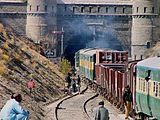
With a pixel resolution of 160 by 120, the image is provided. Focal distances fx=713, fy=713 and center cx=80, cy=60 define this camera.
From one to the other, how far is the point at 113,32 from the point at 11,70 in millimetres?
50638

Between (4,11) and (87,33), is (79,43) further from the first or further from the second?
(4,11)

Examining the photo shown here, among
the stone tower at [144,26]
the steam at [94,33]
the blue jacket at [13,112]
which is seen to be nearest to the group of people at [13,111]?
the blue jacket at [13,112]

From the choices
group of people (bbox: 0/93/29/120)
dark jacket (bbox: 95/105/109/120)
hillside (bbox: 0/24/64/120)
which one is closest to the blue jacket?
group of people (bbox: 0/93/29/120)

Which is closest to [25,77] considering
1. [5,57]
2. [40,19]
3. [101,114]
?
[5,57]

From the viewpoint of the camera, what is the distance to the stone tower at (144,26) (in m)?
74.1

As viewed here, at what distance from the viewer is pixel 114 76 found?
26953mm

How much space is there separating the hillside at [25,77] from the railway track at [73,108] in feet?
1.84

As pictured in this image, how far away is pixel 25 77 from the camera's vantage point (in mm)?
28688

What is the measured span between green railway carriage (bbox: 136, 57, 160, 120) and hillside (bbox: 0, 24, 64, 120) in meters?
3.20

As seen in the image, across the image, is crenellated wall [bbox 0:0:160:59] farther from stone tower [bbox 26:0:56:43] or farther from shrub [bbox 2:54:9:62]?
shrub [bbox 2:54:9:62]

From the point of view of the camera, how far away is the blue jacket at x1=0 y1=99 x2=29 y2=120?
11.5m

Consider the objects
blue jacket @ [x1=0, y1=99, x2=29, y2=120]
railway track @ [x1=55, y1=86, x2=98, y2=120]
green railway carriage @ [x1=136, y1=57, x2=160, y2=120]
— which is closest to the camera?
blue jacket @ [x1=0, y1=99, x2=29, y2=120]

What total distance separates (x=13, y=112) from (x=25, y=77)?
1720cm

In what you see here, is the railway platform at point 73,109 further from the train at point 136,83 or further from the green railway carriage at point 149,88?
the green railway carriage at point 149,88
